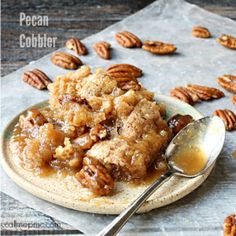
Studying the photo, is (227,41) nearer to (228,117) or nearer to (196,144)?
(228,117)

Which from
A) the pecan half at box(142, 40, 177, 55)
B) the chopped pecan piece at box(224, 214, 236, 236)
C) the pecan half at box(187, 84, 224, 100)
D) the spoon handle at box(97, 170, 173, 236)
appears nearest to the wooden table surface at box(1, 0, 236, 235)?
the pecan half at box(142, 40, 177, 55)

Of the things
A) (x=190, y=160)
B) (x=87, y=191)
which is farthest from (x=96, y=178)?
(x=190, y=160)

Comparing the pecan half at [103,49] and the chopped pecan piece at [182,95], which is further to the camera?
the pecan half at [103,49]

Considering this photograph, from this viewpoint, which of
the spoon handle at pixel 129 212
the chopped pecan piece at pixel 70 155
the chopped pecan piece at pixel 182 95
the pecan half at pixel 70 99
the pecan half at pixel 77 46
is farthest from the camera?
the pecan half at pixel 77 46

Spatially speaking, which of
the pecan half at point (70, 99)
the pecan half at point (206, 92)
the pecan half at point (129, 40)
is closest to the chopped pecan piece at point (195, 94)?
the pecan half at point (206, 92)

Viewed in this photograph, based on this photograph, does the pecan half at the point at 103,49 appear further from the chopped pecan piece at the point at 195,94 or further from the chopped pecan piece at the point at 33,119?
the chopped pecan piece at the point at 33,119

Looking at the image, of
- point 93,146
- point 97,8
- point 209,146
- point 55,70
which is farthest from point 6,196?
point 97,8

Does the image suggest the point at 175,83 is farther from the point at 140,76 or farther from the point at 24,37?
the point at 24,37
